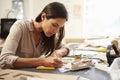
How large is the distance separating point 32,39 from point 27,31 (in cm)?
7

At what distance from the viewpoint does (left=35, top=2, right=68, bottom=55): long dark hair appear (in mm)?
1369

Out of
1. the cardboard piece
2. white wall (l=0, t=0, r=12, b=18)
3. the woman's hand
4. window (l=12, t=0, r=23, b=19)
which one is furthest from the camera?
window (l=12, t=0, r=23, b=19)

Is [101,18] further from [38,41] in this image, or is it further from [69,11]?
[38,41]

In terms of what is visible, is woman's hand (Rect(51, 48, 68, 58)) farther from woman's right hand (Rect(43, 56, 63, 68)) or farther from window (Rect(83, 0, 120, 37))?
window (Rect(83, 0, 120, 37))

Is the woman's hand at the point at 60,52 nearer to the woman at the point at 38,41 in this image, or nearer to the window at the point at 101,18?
the woman at the point at 38,41

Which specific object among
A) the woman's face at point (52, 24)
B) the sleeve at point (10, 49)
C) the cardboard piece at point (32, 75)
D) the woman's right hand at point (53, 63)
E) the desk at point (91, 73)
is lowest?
the desk at point (91, 73)

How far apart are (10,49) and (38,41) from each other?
281 mm

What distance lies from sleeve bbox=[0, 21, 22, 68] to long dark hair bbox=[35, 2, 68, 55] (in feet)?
0.66

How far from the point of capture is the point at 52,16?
1367mm

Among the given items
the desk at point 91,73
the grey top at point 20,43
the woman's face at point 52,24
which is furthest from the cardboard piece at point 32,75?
the woman's face at point 52,24

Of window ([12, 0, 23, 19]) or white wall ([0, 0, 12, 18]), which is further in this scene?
window ([12, 0, 23, 19])

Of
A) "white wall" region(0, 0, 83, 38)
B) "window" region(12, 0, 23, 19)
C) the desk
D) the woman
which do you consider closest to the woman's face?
the woman

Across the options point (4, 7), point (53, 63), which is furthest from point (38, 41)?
point (4, 7)

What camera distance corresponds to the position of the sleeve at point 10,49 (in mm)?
1295
